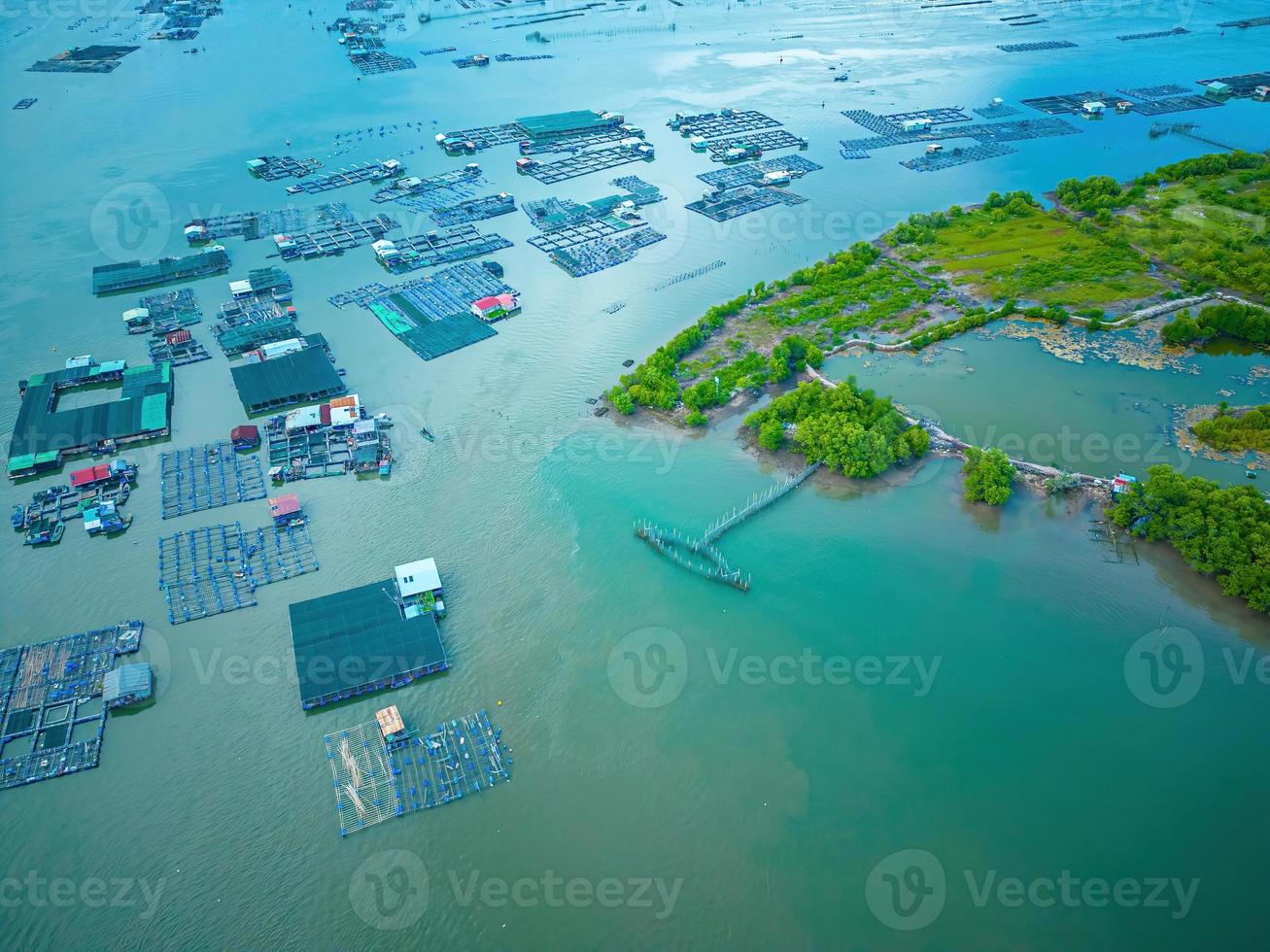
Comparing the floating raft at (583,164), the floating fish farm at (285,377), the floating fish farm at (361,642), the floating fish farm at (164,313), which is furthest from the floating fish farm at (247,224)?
the floating fish farm at (361,642)

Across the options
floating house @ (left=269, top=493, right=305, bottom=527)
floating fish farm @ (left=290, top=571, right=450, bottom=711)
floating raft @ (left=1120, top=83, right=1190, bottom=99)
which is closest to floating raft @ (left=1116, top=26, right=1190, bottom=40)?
floating raft @ (left=1120, top=83, right=1190, bottom=99)

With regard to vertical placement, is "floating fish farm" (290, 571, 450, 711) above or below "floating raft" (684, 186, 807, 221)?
below

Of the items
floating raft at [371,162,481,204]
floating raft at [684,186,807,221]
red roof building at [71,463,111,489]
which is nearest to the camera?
red roof building at [71,463,111,489]

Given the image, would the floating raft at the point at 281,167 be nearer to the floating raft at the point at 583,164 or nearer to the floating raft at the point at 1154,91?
the floating raft at the point at 583,164

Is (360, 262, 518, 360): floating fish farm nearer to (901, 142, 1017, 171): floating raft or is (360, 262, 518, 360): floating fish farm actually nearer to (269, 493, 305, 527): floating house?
(269, 493, 305, 527): floating house

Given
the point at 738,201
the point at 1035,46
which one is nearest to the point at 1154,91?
the point at 1035,46

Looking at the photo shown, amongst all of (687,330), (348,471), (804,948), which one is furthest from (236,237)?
(804,948)

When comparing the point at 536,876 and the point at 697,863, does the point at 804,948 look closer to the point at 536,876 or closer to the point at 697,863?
the point at 697,863
